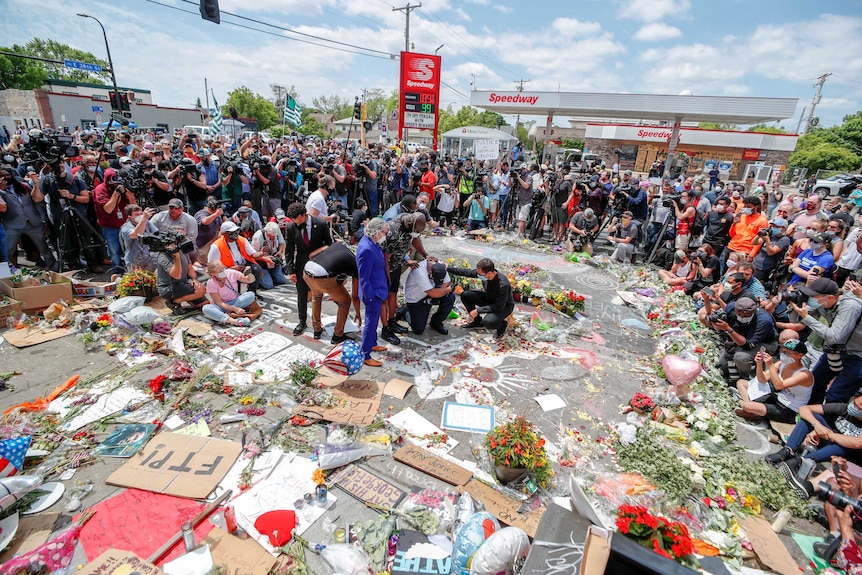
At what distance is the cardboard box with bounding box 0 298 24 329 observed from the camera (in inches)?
213

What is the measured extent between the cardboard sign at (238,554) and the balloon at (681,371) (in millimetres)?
4631

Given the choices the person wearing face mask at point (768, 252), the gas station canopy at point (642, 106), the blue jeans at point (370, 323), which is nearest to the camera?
the blue jeans at point (370, 323)

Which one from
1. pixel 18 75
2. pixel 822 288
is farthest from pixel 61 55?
pixel 822 288

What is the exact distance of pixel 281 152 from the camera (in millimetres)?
13781

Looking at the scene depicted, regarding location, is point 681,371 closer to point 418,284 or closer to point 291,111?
point 418,284

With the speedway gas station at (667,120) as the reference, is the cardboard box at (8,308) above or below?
below

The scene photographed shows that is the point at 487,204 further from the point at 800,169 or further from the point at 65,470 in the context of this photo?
the point at 800,169

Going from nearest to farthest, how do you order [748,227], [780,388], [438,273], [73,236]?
[780,388] → [438,273] → [73,236] → [748,227]

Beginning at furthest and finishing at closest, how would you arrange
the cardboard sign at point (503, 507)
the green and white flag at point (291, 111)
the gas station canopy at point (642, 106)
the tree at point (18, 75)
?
the tree at point (18, 75), the gas station canopy at point (642, 106), the green and white flag at point (291, 111), the cardboard sign at point (503, 507)

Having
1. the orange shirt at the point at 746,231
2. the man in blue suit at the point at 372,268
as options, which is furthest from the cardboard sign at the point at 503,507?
the orange shirt at the point at 746,231

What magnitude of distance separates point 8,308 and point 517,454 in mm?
6767

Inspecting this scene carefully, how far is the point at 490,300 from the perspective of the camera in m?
6.07

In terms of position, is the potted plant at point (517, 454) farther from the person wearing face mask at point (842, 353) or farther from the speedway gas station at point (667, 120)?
the speedway gas station at point (667, 120)

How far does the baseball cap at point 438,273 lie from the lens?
5860 millimetres
